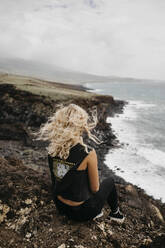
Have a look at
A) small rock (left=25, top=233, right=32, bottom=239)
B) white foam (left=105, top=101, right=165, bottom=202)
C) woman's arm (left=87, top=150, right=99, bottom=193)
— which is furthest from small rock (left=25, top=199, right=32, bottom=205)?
white foam (left=105, top=101, right=165, bottom=202)

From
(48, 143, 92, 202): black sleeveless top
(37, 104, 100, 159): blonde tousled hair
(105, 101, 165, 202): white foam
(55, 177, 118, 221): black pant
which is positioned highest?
(37, 104, 100, 159): blonde tousled hair

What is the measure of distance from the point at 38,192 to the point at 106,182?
2291 millimetres

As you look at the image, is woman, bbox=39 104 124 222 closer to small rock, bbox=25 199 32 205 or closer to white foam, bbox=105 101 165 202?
small rock, bbox=25 199 32 205

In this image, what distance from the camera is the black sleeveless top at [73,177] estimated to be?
12.1ft

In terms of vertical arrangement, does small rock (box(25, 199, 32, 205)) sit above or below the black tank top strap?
below

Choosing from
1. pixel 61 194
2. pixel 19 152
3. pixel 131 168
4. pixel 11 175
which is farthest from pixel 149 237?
pixel 19 152

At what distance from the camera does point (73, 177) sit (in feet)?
12.3

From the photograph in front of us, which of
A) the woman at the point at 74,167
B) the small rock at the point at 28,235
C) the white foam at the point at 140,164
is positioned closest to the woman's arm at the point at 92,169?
the woman at the point at 74,167

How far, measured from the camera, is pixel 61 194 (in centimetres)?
396

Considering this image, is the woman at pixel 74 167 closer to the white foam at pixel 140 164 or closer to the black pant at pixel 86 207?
the black pant at pixel 86 207

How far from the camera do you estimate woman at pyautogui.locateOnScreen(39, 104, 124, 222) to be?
12.2 ft

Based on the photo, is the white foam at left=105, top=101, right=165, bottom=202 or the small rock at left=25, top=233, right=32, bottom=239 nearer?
the small rock at left=25, top=233, right=32, bottom=239

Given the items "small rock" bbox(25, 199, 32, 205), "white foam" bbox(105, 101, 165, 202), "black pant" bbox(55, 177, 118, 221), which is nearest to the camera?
"black pant" bbox(55, 177, 118, 221)

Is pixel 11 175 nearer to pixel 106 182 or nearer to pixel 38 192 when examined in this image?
pixel 38 192
